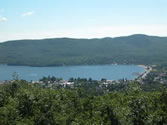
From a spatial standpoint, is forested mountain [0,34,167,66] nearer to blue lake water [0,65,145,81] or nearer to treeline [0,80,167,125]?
blue lake water [0,65,145,81]

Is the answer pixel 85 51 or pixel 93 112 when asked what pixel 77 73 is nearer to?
pixel 85 51

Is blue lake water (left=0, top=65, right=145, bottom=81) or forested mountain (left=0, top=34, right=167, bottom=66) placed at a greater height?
forested mountain (left=0, top=34, right=167, bottom=66)

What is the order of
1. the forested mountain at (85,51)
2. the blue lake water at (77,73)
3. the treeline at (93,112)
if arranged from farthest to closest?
1. the forested mountain at (85,51)
2. the blue lake water at (77,73)
3. the treeline at (93,112)

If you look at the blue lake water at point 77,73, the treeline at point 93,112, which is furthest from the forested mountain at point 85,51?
the treeline at point 93,112

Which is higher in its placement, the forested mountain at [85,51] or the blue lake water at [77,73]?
the forested mountain at [85,51]

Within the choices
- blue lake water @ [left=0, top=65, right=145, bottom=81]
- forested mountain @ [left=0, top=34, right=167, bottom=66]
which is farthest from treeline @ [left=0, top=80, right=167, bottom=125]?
forested mountain @ [left=0, top=34, right=167, bottom=66]

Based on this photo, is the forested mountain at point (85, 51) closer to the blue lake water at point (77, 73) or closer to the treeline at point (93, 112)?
the blue lake water at point (77, 73)

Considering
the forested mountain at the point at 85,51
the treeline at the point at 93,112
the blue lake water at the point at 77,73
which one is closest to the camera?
the treeline at the point at 93,112

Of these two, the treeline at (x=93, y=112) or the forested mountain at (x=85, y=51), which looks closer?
the treeline at (x=93, y=112)

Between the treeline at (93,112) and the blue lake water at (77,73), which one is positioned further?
the blue lake water at (77,73)
